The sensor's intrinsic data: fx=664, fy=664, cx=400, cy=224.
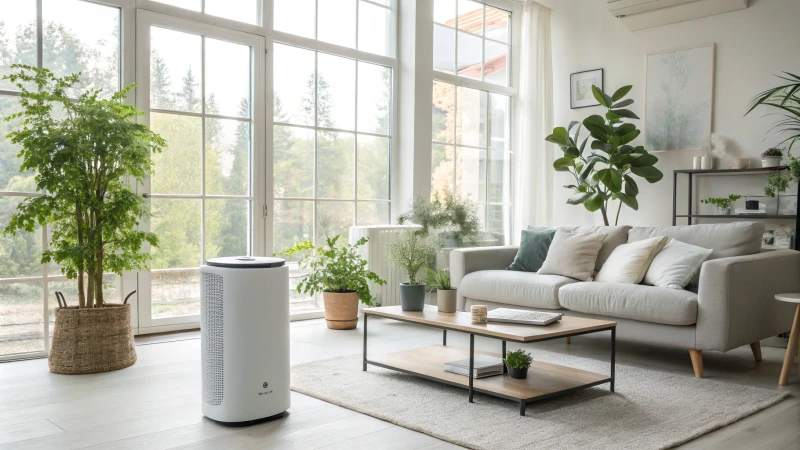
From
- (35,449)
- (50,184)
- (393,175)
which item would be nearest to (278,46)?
(393,175)

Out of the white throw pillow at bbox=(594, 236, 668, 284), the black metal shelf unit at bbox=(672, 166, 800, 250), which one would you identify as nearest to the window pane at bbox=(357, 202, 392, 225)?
the white throw pillow at bbox=(594, 236, 668, 284)

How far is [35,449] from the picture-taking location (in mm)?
2209

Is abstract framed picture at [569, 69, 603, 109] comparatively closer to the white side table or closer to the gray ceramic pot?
the white side table

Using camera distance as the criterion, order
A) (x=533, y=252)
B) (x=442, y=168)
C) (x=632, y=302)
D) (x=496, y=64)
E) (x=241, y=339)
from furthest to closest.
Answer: (x=496, y=64) → (x=442, y=168) → (x=533, y=252) → (x=632, y=302) → (x=241, y=339)

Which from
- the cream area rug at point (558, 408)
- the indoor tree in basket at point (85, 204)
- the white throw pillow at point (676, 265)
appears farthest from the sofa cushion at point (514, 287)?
the indoor tree in basket at point (85, 204)

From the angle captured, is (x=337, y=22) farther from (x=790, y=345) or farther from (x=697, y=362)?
(x=790, y=345)

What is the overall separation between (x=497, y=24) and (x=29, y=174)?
4474mm

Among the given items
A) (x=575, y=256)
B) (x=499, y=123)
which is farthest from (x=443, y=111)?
(x=575, y=256)

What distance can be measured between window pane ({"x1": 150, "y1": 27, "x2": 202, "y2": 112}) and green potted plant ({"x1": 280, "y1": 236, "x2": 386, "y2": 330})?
125cm

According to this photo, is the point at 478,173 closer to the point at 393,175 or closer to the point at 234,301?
the point at 393,175

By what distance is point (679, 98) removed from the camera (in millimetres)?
5688

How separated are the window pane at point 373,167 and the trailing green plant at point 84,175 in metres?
2.15

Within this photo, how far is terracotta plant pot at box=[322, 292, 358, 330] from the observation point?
4582 mm

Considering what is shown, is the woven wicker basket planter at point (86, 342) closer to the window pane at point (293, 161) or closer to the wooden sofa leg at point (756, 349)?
the window pane at point (293, 161)
